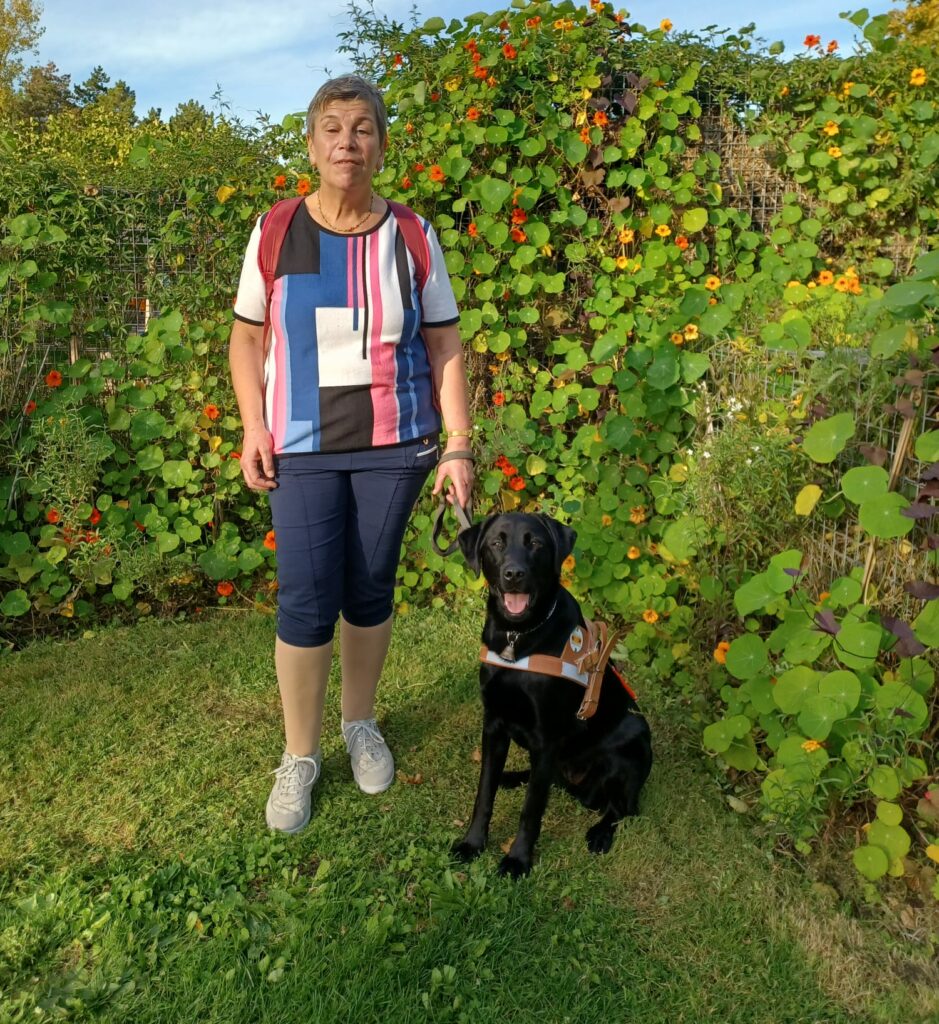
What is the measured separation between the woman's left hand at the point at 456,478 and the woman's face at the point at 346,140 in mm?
747

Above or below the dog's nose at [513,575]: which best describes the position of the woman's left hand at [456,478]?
above

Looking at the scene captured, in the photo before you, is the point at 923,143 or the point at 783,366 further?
the point at 923,143

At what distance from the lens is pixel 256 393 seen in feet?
7.34

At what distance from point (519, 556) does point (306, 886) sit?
1005 mm

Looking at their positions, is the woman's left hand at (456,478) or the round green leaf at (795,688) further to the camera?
the woman's left hand at (456,478)

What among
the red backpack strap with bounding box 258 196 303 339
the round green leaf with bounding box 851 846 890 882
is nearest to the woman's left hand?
the red backpack strap with bounding box 258 196 303 339

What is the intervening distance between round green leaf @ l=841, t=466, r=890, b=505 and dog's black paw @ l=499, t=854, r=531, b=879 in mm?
1261

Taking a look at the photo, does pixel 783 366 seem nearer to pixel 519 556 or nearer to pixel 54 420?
pixel 519 556

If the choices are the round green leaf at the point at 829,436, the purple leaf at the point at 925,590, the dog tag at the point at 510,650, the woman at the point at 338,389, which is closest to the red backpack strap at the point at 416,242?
the woman at the point at 338,389

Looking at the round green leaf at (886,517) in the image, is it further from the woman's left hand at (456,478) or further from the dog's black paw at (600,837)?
the dog's black paw at (600,837)

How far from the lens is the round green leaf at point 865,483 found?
1943mm

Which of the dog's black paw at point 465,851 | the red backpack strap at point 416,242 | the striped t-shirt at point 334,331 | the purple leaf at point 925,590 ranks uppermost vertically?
the red backpack strap at point 416,242

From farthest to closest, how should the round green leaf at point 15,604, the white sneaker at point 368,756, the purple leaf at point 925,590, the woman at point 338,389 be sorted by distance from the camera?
the round green leaf at point 15,604, the white sneaker at point 368,756, the woman at point 338,389, the purple leaf at point 925,590

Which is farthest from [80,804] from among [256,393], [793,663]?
[793,663]
